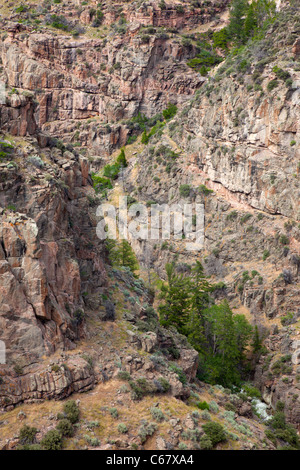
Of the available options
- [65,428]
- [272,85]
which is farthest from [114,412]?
[272,85]

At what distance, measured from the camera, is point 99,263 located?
100 ft

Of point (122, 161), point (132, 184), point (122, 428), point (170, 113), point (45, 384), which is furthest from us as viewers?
point (170, 113)

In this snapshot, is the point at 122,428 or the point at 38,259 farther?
the point at 38,259

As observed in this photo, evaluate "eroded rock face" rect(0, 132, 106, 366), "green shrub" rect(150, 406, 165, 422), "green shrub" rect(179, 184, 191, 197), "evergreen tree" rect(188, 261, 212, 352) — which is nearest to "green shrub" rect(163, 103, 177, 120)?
"green shrub" rect(179, 184, 191, 197)

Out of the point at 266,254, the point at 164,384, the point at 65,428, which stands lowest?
the point at 266,254

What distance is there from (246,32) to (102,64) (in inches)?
1257

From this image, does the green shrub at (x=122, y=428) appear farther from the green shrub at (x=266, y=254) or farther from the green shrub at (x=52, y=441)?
the green shrub at (x=266, y=254)

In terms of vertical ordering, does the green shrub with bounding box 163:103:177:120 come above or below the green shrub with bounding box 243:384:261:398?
above

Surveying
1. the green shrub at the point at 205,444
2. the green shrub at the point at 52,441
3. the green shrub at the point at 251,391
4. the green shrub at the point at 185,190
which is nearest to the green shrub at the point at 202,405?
the green shrub at the point at 205,444

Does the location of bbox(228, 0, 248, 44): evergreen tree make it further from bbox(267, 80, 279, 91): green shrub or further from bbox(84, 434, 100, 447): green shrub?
bbox(84, 434, 100, 447): green shrub

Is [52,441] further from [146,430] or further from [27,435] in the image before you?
[146,430]

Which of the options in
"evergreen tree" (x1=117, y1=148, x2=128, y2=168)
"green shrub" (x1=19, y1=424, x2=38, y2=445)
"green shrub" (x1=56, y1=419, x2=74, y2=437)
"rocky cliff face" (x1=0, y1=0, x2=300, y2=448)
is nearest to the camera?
"green shrub" (x1=19, y1=424, x2=38, y2=445)
